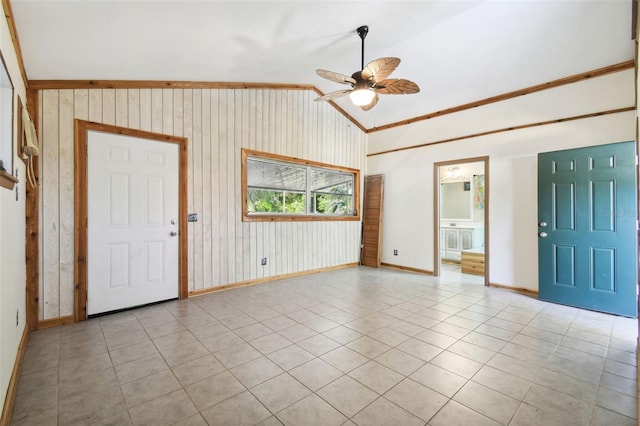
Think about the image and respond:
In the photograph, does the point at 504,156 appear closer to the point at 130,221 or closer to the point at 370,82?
the point at 370,82

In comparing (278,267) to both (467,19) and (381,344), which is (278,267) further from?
(467,19)

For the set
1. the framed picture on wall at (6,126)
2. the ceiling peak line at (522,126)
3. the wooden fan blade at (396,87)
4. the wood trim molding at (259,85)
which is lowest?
the framed picture on wall at (6,126)

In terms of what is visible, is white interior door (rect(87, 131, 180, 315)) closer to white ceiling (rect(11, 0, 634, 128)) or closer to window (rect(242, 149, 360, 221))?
white ceiling (rect(11, 0, 634, 128))

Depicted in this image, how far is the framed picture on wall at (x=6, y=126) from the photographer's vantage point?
71.1 inches

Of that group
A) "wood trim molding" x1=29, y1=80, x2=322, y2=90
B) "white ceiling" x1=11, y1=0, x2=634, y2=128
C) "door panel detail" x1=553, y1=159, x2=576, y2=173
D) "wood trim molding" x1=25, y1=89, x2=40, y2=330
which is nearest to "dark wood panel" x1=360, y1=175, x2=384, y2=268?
"white ceiling" x1=11, y1=0, x2=634, y2=128

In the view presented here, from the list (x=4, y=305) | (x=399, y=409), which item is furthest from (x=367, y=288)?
(x=4, y=305)

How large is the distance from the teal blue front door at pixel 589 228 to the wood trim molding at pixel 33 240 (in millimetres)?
5976

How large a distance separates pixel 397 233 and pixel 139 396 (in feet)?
16.4

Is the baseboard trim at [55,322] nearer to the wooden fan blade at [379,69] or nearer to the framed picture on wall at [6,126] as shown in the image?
the framed picture on wall at [6,126]

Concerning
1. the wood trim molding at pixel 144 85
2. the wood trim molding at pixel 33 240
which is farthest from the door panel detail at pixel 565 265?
the wood trim molding at pixel 33 240

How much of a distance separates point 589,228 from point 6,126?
579cm

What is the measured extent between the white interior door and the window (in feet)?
3.67

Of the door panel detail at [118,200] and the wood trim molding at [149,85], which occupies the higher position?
the wood trim molding at [149,85]

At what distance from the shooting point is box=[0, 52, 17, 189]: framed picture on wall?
1.80 meters
